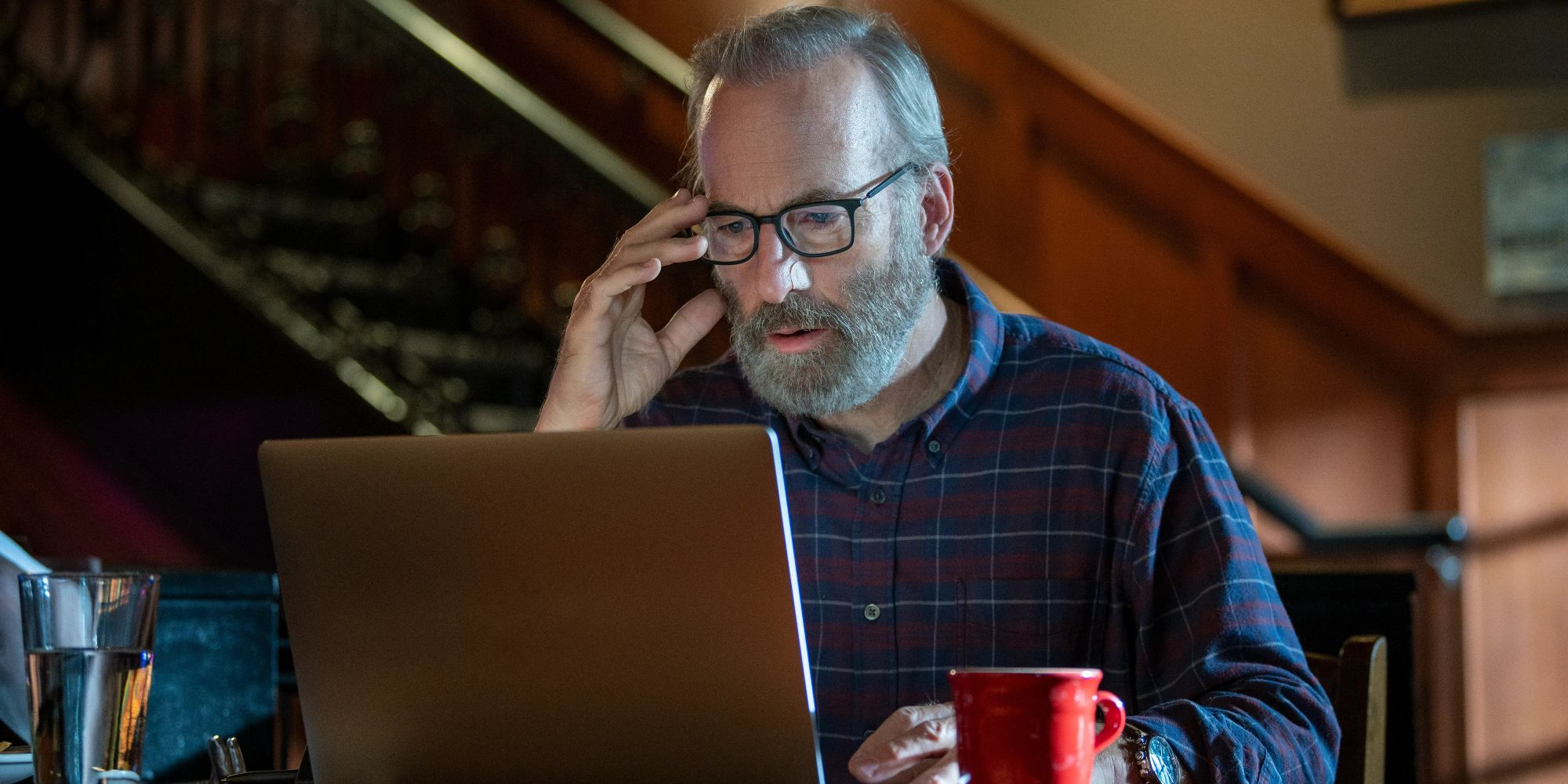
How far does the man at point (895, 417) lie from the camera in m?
1.39

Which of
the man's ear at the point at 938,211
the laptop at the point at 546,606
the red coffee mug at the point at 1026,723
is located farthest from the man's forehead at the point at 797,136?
the red coffee mug at the point at 1026,723

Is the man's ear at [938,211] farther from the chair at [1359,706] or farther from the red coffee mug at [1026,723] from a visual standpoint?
the red coffee mug at [1026,723]

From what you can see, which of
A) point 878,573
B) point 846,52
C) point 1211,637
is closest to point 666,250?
point 846,52

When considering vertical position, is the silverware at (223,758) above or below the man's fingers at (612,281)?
below

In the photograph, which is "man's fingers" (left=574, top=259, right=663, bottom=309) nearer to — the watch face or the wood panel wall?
the watch face

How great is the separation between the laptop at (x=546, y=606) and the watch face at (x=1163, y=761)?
298 millimetres

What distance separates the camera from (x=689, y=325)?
5.52 ft

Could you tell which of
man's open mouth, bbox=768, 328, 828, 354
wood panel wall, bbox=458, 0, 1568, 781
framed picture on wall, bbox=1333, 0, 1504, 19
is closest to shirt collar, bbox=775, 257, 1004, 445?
man's open mouth, bbox=768, 328, 828, 354

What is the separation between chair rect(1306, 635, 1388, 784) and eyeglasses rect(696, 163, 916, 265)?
23.2 inches

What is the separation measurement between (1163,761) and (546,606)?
46 centimetres

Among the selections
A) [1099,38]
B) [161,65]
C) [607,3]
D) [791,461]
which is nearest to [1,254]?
[161,65]

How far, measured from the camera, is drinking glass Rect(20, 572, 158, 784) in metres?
1.00

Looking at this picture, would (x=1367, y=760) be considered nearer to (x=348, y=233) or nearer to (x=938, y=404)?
(x=938, y=404)

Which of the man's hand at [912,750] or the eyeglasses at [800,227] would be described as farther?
the eyeglasses at [800,227]
